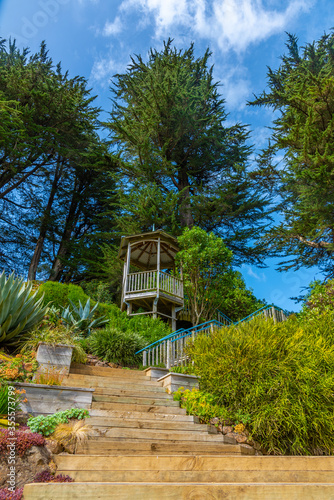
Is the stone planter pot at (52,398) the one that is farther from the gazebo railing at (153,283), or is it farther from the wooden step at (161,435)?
the gazebo railing at (153,283)

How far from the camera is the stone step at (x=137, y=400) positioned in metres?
5.96

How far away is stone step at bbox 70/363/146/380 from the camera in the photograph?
282 inches

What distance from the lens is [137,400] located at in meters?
6.21

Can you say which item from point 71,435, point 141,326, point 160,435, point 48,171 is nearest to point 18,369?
point 71,435

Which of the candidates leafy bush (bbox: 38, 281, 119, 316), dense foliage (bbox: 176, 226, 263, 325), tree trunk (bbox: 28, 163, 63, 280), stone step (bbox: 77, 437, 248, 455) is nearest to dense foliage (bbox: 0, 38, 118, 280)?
tree trunk (bbox: 28, 163, 63, 280)

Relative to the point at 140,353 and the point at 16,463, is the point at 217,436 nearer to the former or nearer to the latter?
the point at 16,463

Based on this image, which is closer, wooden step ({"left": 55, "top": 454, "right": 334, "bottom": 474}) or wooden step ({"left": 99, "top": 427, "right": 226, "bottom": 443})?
wooden step ({"left": 55, "top": 454, "right": 334, "bottom": 474})

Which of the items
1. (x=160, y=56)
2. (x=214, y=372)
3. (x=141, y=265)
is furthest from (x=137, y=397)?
(x=160, y=56)

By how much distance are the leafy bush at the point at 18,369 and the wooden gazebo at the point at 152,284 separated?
310 inches

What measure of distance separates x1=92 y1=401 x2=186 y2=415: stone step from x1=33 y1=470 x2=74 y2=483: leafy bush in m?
2.20

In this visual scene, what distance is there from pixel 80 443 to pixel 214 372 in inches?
122

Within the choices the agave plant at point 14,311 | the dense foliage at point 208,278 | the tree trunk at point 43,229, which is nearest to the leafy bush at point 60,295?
the agave plant at point 14,311

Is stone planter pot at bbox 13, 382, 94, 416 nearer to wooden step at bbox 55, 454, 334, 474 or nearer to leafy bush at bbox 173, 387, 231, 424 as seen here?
wooden step at bbox 55, 454, 334, 474

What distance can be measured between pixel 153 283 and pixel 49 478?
11.5 m
